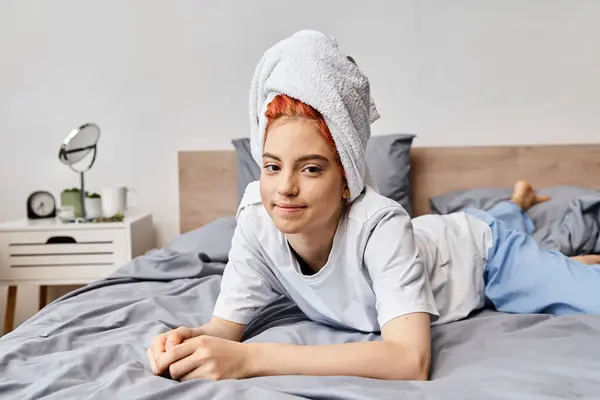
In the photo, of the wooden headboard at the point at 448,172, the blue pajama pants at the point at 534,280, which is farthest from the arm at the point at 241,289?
the wooden headboard at the point at 448,172

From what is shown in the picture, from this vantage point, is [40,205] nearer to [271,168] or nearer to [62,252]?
[62,252]

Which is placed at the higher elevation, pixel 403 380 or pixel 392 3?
pixel 392 3

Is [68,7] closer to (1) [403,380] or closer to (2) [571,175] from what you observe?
(2) [571,175]

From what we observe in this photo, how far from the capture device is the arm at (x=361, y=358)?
96cm

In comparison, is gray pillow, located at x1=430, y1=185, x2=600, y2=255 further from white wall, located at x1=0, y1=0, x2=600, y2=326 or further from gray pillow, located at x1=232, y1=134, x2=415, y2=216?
white wall, located at x1=0, y1=0, x2=600, y2=326

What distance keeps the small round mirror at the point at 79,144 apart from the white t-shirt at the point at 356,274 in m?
1.50

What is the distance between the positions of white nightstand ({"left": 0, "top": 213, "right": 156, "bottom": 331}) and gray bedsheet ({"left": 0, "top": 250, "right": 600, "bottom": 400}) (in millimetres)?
826

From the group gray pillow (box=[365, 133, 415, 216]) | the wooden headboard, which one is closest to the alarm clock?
the wooden headboard

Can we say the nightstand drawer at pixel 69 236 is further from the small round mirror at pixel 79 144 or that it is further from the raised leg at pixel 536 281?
the raised leg at pixel 536 281

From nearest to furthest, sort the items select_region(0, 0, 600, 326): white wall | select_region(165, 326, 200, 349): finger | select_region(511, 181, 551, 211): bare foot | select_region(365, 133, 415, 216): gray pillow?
select_region(165, 326, 200, 349): finger, select_region(511, 181, 551, 211): bare foot, select_region(365, 133, 415, 216): gray pillow, select_region(0, 0, 600, 326): white wall

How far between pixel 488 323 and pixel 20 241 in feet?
6.29

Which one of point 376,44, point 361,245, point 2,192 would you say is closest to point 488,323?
point 361,245

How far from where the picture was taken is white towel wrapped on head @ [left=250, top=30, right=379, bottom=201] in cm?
105

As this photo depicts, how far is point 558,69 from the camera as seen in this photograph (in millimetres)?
2703
